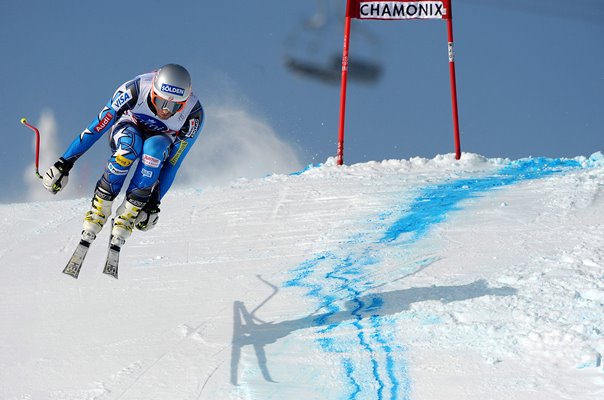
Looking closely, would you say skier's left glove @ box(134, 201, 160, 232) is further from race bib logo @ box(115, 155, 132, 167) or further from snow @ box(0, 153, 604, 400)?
snow @ box(0, 153, 604, 400)

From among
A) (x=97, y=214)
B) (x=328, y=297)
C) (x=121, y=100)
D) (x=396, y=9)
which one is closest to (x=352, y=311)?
(x=328, y=297)

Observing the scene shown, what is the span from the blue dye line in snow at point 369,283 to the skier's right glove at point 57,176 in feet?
5.84

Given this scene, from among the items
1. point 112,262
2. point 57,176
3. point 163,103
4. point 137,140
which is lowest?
point 112,262

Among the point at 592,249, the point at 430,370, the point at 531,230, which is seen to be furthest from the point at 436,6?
the point at 430,370

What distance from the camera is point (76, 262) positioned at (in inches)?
228

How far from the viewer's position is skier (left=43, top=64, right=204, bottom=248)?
5.65 meters

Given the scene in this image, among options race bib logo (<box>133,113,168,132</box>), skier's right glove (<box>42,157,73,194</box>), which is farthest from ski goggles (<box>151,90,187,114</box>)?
skier's right glove (<box>42,157,73,194</box>)

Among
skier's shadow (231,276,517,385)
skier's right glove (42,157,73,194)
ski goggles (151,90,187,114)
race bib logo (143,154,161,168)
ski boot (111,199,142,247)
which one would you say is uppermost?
ski goggles (151,90,187,114)

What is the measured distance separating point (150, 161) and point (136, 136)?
0.20m

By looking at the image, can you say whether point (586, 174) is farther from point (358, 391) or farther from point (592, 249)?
point (358, 391)

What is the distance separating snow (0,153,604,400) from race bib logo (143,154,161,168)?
3.39 feet

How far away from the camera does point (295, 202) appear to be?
9.11 m

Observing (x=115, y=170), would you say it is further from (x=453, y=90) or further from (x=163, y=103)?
(x=453, y=90)

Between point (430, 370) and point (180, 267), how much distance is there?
9.82 ft
